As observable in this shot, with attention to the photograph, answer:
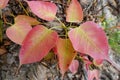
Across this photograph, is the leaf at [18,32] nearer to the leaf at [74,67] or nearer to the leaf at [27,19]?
the leaf at [27,19]

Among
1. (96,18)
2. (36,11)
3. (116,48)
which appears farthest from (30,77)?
(116,48)

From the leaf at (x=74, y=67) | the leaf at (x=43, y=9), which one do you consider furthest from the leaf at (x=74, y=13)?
the leaf at (x=74, y=67)

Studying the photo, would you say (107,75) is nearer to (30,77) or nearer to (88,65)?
(88,65)

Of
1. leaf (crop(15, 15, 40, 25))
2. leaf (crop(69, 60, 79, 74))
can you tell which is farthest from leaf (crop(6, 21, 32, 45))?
leaf (crop(69, 60, 79, 74))

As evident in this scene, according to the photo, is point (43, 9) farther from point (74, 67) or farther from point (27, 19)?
point (74, 67)

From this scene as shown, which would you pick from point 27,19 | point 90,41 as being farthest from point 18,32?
point 90,41
